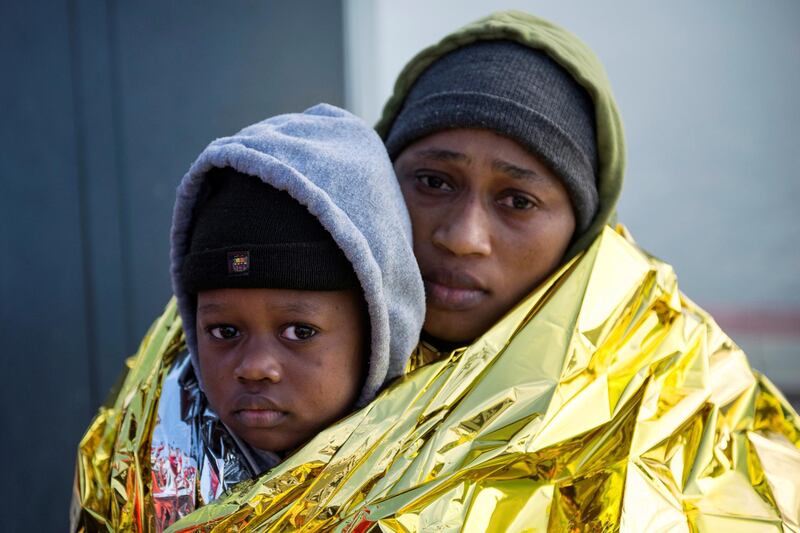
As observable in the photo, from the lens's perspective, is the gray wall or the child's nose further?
the gray wall

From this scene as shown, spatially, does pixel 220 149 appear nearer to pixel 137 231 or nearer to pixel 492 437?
pixel 492 437

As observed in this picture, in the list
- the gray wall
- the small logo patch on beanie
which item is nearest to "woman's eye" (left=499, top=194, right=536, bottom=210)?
the small logo patch on beanie

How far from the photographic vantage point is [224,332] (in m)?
1.19

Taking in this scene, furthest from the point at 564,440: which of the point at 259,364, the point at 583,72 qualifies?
the point at 583,72

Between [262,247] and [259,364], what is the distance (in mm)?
162

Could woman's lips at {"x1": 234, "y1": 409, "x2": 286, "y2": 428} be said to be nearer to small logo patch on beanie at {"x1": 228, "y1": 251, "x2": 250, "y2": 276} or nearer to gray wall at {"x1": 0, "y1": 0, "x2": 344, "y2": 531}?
small logo patch on beanie at {"x1": 228, "y1": 251, "x2": 250, "y2": 276}

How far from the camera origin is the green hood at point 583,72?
148 centimetres

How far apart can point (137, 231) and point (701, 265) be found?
60.7 inches

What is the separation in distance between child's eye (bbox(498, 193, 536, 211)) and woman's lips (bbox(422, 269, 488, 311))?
153 millimetres

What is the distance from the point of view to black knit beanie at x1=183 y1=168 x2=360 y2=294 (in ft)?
3.68

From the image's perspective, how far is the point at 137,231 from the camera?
2154mm

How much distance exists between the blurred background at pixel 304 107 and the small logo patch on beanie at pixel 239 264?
41.2 inches

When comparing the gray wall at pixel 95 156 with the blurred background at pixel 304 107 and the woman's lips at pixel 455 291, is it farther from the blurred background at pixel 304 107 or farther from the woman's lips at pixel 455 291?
the woman's lips at pixel 455 291

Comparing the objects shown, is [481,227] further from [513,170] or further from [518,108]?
[518,108]
